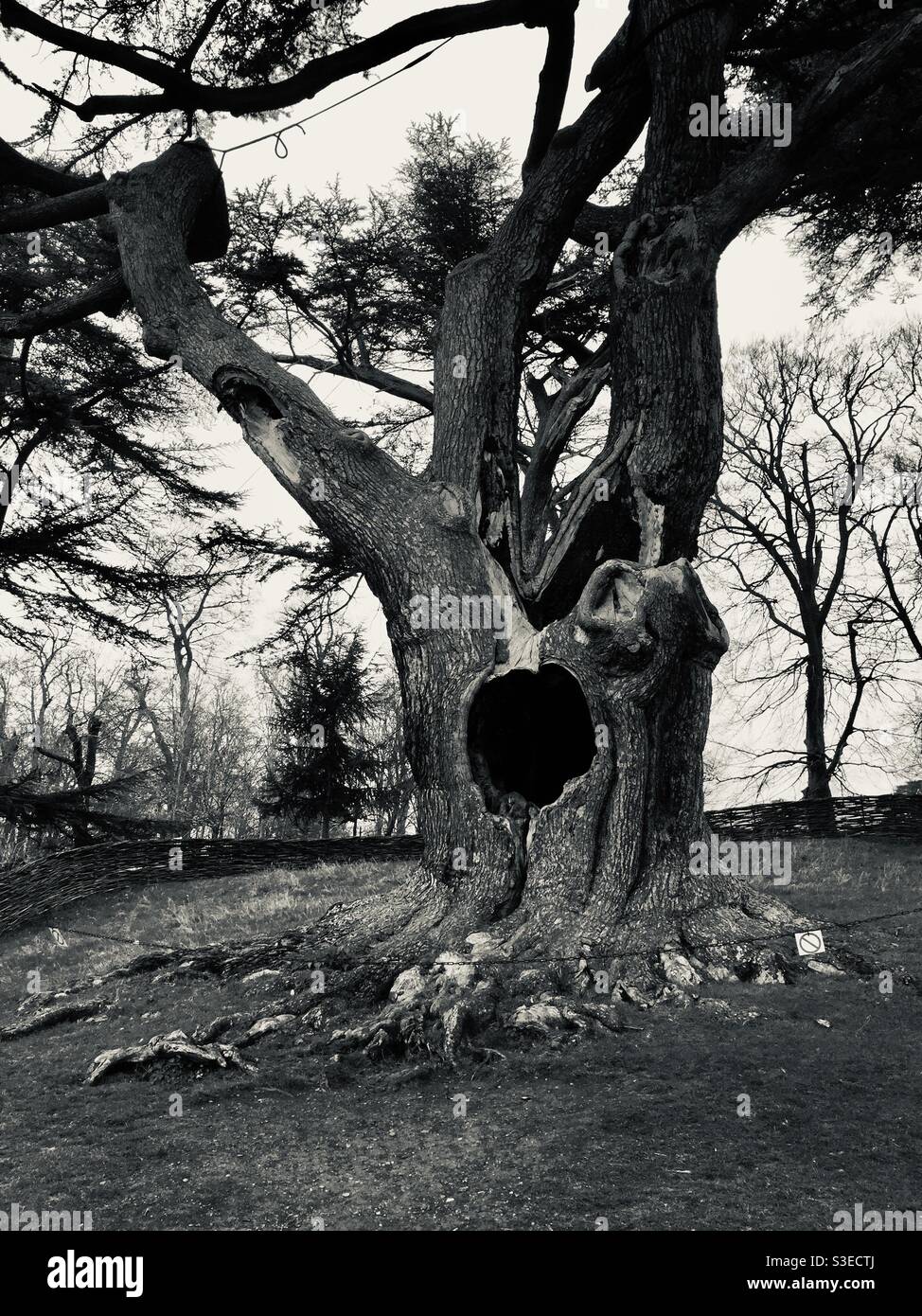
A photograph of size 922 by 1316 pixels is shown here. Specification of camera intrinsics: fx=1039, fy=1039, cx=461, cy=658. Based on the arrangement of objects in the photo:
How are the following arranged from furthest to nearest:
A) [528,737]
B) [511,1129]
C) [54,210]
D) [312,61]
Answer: [54,210] < [312,61] < [528,737] < [511,1129]

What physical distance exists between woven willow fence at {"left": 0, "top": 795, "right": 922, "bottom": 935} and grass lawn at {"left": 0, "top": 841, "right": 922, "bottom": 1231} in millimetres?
5632

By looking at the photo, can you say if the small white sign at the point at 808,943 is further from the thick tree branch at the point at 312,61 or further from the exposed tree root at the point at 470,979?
the thick tree branch at the point at 312,61

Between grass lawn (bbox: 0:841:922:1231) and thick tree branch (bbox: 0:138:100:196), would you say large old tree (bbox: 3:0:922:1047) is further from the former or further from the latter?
grass lawn (bbox: 0:841:922:1231)

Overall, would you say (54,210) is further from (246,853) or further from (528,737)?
(246,853)

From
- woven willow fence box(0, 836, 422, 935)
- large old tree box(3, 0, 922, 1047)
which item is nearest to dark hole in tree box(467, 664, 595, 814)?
large old tree box(3, 0, 922, 1047)

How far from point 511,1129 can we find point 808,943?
2.73 metres

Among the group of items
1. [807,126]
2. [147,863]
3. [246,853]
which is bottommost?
[147,863]

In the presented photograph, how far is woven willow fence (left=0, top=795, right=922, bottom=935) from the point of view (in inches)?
446

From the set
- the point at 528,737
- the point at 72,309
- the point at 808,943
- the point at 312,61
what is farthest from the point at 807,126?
the point at 72,309

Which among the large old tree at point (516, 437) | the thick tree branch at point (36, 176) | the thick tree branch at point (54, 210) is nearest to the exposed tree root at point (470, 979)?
the large old tree at point (516, 437)

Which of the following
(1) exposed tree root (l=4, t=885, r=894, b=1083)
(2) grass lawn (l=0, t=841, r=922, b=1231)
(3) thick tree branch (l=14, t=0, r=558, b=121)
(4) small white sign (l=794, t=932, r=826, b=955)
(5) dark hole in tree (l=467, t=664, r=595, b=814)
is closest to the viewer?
(2) grass lawn (l=0, t=841, r=922, b=1231)

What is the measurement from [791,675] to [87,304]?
14.1 m

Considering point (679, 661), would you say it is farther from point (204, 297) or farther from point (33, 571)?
point (33, 571)

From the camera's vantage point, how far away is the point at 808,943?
6.20 metres
